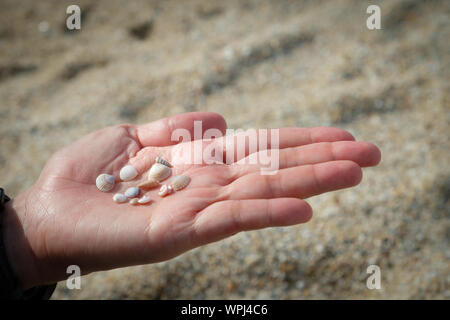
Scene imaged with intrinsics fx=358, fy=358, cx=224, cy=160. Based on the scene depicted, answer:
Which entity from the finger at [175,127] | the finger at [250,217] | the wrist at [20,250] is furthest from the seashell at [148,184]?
the wrist at [20,250]

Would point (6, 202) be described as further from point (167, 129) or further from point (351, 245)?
point (351, 245)

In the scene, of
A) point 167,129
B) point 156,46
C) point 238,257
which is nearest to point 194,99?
point 156,46

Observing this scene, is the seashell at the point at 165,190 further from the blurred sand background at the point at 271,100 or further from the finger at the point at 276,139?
the blurred sand background at the point at 271,100

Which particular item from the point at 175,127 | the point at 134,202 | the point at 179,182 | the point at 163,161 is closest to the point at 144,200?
the point at 134,202

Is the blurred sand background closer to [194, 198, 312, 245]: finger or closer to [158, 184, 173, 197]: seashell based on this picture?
[158, 184, 173, 197]: seashell

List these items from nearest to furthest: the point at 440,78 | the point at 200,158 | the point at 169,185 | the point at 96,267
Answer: the point at 96,267
the point at 169,185
the point at 200,158
the point at 440,78

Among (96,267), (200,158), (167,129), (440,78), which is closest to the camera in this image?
(96,267)
